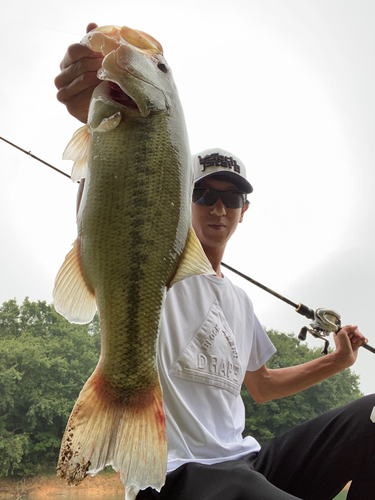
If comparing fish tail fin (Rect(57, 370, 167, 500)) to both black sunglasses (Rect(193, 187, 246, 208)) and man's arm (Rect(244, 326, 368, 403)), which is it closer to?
black sunglasses (Rect(193, 187, 246, 208))

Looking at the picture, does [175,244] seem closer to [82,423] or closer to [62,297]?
[62,297]

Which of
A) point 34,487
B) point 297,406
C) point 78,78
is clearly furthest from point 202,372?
point 34,487

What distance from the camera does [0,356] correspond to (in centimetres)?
1351

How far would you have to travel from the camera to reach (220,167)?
6.05 feet

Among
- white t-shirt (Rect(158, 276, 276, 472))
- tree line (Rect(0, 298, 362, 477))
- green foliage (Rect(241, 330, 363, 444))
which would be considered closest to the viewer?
white t-shirt (Rect(158, 276, 276, 472))

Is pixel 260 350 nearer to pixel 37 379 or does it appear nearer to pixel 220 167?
pixel 220 167

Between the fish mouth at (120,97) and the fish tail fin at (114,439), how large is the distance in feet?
2.03

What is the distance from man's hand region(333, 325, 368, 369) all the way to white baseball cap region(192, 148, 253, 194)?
2.95ft

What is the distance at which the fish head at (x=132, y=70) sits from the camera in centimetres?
87

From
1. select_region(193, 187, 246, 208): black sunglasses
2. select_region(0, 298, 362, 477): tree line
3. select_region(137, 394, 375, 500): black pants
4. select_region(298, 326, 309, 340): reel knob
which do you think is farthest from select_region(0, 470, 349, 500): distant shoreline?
select_region(193, 187, 246, 208): black sunglasses

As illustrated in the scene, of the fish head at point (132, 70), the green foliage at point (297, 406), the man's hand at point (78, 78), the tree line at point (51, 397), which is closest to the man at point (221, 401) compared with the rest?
the man's hand at point (78, 78)

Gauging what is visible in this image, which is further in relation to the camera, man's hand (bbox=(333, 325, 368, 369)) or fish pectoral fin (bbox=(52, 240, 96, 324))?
man's hand (bbox=(333, 325, 368, 369))

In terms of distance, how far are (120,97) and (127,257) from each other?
40 cm

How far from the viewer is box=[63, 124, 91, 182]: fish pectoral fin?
3.17ft
